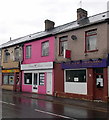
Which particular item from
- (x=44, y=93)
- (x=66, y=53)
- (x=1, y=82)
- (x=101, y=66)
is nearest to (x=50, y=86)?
(x=44, y=93)

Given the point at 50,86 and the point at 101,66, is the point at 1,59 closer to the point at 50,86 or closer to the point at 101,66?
the point at 50,86

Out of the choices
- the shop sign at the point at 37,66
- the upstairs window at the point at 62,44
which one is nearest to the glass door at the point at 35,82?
the shop sign at the point at 37,66

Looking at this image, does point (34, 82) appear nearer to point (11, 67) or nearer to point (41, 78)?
point (41, 78)

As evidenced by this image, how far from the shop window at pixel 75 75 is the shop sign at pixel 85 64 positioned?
57 centimetres

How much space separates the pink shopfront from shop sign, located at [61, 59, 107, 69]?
229 cm

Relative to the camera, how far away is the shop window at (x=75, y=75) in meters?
15.7

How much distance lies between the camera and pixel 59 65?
17609mm

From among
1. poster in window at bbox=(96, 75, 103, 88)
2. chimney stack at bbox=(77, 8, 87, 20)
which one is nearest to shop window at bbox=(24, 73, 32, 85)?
chimney stack at bbox=(77, 8, 87, 20)

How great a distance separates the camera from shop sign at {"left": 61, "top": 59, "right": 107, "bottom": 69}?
552 inches

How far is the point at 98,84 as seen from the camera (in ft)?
47.7

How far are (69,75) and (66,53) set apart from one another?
2140 mm

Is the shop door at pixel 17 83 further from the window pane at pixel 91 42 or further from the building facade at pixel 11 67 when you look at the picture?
the window pane at pixel 91 42

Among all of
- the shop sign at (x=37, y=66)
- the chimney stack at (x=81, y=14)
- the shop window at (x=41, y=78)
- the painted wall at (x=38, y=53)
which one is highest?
the chimney stack at (x=81, y=14)

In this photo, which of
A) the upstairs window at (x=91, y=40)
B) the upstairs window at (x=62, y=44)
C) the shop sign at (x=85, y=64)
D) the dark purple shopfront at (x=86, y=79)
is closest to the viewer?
the shop sign at (x=85, y=64)
